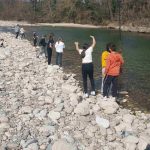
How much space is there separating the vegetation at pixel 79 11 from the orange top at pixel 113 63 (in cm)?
7531

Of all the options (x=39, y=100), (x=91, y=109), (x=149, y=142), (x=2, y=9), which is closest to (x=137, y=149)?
(x=149, y=142)

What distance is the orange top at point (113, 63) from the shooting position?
14211 millimetres

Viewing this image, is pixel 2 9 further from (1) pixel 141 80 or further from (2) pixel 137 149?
(2) pixel 137 149

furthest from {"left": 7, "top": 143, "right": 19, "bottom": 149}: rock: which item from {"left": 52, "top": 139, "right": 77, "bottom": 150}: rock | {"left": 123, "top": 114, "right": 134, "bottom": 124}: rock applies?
{"left": 123, "top": 114, "right": 134, "bottom": 124}: rock

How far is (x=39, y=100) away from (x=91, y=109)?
217 centimetres

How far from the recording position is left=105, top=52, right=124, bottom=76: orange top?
14211 millimetres

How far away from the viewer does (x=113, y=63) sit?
1431 cm

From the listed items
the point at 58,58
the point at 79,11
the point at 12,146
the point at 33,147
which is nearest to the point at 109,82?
the point at 33,147

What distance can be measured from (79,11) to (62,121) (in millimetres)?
100743

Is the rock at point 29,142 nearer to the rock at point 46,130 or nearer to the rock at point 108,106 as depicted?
the rock at point 46,130

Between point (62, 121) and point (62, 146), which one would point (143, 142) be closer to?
point (62, 146)

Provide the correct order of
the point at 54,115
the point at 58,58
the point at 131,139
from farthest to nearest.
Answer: the point at 58,58
the point at 54,115
the point at 131,139

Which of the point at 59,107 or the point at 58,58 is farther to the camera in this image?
the point at 58,58

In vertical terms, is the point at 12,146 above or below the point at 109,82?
below
